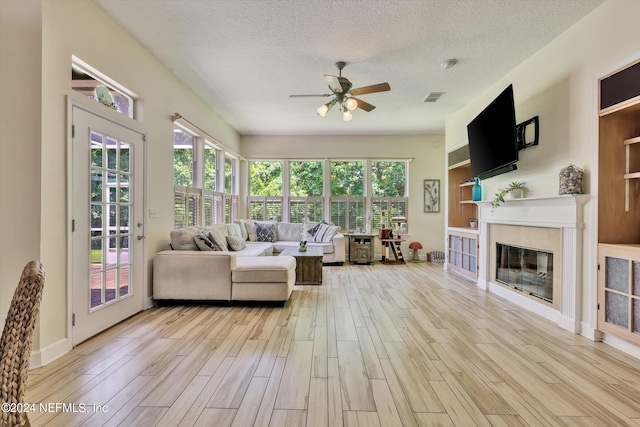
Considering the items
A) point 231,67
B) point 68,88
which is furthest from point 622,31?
point 68,88

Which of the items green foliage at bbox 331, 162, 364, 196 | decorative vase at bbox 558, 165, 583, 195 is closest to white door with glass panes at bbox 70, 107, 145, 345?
decorative vase at bbox 558, 165, 583, 195

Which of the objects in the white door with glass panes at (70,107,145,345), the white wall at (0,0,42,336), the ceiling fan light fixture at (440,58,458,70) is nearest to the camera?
the white wall at (0,0,42,336)

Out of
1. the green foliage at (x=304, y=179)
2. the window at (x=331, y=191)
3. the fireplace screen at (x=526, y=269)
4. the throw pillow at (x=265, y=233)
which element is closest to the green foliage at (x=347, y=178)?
the window at (x=331, y=191)

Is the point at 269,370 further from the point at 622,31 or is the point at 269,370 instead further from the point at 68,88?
the point at 622,31

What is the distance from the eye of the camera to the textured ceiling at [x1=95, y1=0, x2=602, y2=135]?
8.43 feet

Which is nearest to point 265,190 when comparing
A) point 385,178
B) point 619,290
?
→ point 385,178

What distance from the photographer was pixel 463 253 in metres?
4.97

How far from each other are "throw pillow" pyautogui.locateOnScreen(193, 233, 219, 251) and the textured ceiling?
7.07ft

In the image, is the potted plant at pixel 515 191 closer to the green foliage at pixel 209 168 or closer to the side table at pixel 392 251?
the side table at pixel 392 251

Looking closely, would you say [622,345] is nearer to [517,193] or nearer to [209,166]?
[517,193]

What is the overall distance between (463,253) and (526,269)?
149cm

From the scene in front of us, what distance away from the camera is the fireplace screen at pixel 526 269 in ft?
10.3

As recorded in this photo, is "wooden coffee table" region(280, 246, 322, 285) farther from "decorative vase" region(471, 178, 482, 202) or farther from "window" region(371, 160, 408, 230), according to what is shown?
"window" region(371, 160, 408, 230)

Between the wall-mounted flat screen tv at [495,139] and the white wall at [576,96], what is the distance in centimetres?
36
